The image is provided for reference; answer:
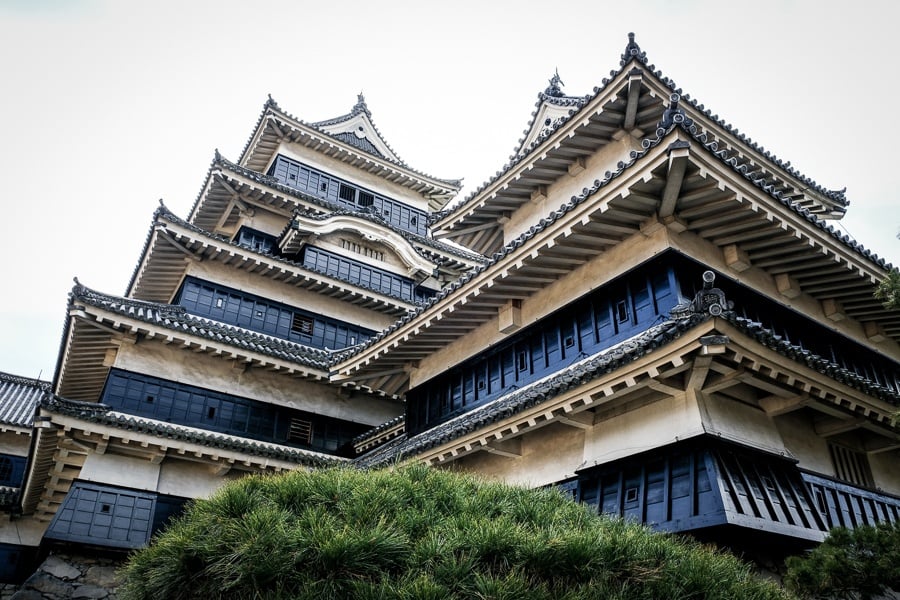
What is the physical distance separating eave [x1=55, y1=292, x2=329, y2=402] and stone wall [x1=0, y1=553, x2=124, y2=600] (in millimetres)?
5494

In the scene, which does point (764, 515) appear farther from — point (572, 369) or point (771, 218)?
point (771, 218)

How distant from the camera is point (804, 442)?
10.5 metres

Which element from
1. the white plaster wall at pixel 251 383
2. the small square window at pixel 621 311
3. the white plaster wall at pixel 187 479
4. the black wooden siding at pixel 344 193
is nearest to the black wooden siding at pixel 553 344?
the small square window at pixel 621 311

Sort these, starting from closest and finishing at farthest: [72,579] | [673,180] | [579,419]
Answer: [673,180]
[579,419]
[72,579]

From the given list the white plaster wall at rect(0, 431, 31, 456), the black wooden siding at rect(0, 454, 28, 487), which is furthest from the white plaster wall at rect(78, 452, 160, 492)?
the white plaster wall at rect(0, 431, 31, 456)

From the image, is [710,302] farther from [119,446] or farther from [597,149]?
[119,446]

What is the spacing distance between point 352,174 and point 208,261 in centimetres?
956

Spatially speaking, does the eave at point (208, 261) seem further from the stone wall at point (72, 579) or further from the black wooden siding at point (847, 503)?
the black wooden siding at point (847, 503)

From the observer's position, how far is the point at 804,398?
9.45m

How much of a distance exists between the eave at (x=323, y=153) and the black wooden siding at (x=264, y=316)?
8.90 m

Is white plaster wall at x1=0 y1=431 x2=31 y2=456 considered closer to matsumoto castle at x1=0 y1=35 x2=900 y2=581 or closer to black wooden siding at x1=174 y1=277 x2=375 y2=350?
matsumoto castle at x1=0 y1=35 x2=900 y2=581

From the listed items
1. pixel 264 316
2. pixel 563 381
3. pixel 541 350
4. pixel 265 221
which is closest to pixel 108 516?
pixel 264 316

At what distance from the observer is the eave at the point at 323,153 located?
2712 centimetres

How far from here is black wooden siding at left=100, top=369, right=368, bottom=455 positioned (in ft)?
57.1
